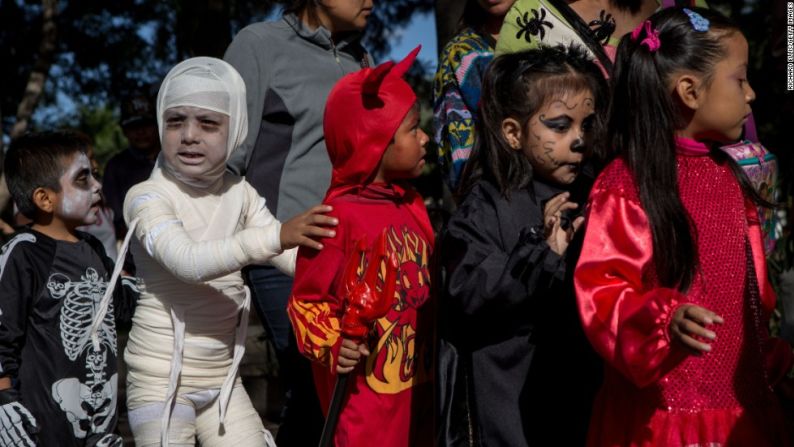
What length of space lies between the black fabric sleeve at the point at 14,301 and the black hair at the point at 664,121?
92.4 inches

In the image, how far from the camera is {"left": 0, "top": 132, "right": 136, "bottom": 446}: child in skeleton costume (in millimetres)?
4195

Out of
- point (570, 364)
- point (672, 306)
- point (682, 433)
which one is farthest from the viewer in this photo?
point (570, 364)

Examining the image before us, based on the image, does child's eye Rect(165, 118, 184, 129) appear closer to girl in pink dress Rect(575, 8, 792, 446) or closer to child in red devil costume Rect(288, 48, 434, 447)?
child in red devil costume Rect(288, 48, 434, 447)

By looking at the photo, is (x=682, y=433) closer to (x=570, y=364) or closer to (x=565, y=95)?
(x=570, y=364)

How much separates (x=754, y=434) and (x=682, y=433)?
8.1 inches

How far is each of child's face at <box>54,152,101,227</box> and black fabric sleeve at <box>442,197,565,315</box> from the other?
5.88 ft

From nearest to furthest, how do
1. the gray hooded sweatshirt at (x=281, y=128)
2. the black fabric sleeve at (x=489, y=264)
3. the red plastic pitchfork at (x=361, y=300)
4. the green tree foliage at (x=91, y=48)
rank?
the black fabric sleeve at (x=489, y=264)
the red plastic pitchfork at (x=361, y=300)
the gray hooded sweatshirt at (x=281, y=128)
the green tree foliage at (x=91, y=48)

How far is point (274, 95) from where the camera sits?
447 centimetres

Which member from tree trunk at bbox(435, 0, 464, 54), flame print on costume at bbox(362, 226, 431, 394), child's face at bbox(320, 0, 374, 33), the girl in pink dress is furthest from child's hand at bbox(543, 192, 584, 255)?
tree trunk at bbox(435, 0, 464, 54)

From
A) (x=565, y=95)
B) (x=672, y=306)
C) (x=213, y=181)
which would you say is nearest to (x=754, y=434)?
(x=672, y=306)

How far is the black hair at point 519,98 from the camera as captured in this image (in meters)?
3.61

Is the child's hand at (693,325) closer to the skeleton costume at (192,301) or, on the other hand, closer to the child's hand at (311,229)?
the child's hand at (311,229)

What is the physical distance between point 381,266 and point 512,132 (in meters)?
0.65

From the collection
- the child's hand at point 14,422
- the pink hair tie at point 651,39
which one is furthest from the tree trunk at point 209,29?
the pink hair tie at point 651,39
